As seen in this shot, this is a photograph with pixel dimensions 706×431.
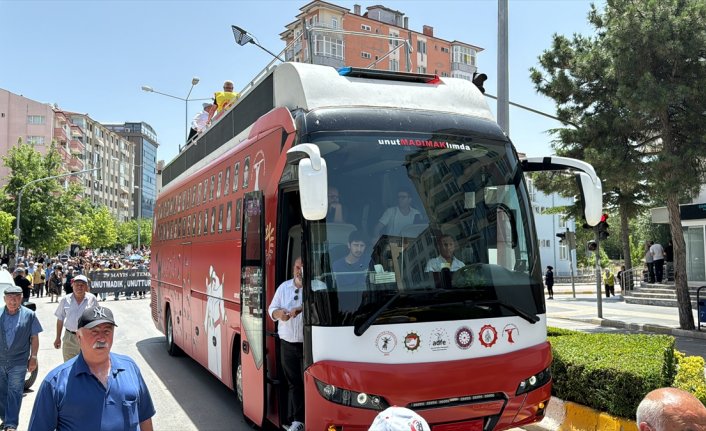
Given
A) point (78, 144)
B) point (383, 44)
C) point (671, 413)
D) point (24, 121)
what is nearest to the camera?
point (671, 413)

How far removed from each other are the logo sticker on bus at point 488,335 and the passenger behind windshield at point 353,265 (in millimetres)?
1157

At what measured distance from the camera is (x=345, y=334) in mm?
4996

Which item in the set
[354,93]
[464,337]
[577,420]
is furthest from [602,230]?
[464,337]

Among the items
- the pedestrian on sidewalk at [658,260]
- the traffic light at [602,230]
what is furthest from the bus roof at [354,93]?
the pedestrian on sidewalk at [658,260]

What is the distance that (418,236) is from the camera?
207 inches

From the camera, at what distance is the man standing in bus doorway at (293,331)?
231 inches

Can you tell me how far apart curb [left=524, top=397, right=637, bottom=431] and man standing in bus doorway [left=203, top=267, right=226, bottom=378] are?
4.21m

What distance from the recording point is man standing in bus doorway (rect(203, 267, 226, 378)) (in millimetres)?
8477

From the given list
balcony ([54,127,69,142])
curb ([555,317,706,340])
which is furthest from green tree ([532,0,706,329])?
balcony ([54,127,69,142])

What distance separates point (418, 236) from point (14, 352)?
5239 mm

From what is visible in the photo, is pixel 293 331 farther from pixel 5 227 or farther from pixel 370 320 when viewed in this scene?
pixel 5 227

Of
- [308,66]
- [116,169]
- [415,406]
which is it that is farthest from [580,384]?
[116,169]

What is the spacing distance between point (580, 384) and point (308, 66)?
15.0 ft

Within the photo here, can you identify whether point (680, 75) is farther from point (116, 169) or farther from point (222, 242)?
point (116, 169)
